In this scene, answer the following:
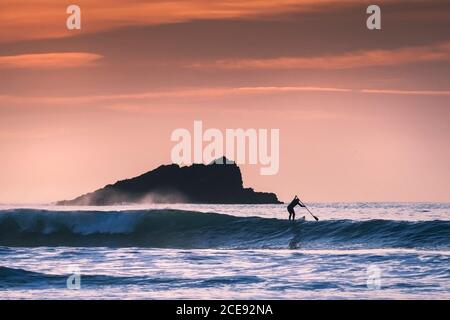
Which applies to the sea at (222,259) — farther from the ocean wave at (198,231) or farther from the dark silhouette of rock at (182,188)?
the dark silhouette of rock at (182,188)

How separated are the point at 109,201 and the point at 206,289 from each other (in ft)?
306

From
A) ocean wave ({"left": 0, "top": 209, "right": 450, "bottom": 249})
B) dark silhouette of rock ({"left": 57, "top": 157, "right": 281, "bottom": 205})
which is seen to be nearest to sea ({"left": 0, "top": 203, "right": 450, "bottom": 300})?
ocean wave ({"left": 0, "top": 209, "right": 450, "bottom": 249})

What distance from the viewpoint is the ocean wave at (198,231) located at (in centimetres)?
3544

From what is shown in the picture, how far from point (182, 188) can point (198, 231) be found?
66.1 meters

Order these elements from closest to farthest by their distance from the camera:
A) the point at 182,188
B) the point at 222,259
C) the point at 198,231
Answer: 1. the point at 222,259
2. the point at 198,231
3. the point at 182,188

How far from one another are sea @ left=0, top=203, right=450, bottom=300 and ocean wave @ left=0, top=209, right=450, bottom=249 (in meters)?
0.05

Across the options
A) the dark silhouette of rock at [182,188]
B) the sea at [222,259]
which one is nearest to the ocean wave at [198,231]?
the sea at [222,259]

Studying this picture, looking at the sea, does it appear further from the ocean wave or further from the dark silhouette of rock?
the dark silhouette of rock

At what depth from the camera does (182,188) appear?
109 m

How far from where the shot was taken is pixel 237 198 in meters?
118

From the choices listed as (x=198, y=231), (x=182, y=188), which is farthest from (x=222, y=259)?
(x=182, y=188)

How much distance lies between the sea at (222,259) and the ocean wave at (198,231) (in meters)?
0.05

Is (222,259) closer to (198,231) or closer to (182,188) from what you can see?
(198,231)
